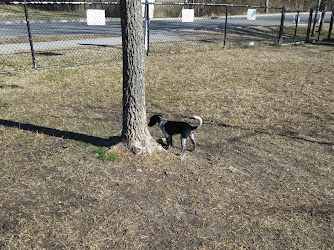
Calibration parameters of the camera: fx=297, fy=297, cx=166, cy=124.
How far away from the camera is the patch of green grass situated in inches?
149

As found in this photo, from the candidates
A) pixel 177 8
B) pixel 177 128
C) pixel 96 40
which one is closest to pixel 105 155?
pixel 177 128

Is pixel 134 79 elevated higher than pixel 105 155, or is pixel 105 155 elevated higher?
pixel 134 79

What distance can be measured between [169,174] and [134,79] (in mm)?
1230

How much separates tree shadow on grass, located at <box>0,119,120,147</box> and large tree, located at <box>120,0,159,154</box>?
0.45 m

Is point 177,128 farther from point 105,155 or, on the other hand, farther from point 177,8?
point 177,8

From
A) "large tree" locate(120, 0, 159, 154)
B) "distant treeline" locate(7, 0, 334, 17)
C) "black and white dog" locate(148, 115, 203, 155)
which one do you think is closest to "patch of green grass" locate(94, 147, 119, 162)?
"large tree" locate(120, 0, 159, 154)

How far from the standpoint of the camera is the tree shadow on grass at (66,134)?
14.0 ft

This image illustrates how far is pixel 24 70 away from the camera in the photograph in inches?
320

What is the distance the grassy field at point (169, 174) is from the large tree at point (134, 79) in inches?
9.2

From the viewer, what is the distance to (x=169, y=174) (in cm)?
357

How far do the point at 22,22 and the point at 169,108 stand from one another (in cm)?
1714

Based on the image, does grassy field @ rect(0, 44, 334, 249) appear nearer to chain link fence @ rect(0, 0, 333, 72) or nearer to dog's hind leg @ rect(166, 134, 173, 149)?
dog's hind leg @ rect(166, 134, 173, 149)

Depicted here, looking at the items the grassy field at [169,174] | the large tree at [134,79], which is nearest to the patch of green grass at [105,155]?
the grassy field at [169,174]

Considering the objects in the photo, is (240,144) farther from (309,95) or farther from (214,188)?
(309,95)
